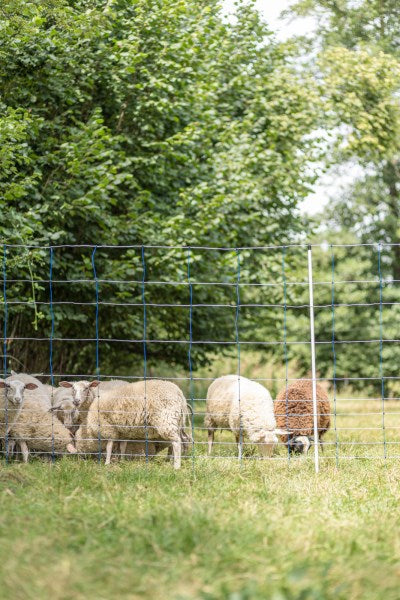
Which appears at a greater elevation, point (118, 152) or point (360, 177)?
point (360, 177)

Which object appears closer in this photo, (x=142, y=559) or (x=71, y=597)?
(x=71, y=597)

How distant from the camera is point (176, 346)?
1575cm

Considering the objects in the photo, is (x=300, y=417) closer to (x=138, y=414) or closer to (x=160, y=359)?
(x=138, y=414)

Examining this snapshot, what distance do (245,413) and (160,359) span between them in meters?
6.27

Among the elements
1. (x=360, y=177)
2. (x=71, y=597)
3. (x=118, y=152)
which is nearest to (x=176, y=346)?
(x=118, y=152)

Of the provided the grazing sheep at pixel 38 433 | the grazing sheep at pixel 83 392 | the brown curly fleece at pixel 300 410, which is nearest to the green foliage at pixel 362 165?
the brown curly fleece at pixel 300 410

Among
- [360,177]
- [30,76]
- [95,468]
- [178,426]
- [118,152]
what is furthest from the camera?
[360,177]

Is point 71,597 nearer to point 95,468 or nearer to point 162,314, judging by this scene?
point 95,468

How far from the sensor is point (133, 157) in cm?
1340

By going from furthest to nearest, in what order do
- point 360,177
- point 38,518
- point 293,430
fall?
1. point 360,177
2. point 293,430
3. point 38,518

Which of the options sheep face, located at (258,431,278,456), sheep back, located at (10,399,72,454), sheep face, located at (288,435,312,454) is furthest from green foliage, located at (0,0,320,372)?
sheep face, located at (288,435,312,454)

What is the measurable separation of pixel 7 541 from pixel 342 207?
2389cm

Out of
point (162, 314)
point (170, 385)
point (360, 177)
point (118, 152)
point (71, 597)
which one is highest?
point (360, 177)

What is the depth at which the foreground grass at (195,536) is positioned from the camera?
4309 millimetres
